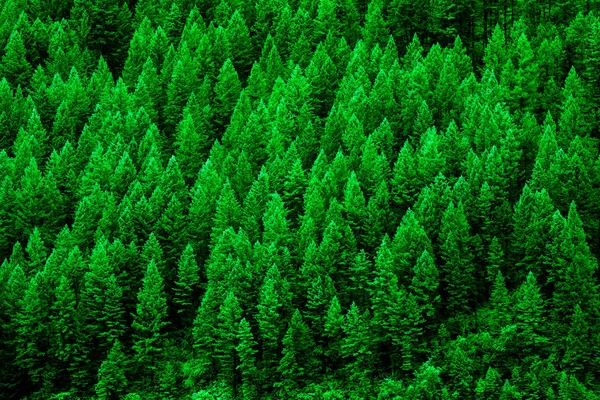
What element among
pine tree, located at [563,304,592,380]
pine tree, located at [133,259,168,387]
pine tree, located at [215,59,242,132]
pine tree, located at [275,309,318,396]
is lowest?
pine tree, located at [563,304,592,380]

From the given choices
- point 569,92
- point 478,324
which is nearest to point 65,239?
point 478,324

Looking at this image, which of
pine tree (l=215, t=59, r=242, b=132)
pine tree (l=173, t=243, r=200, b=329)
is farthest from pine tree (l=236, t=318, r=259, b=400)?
pine tree (l=215, t=59, r=242, b=132)

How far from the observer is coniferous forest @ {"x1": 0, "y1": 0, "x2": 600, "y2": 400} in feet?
286

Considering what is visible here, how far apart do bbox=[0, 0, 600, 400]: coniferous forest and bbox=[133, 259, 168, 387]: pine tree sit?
0.69 feet

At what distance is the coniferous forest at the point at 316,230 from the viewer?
87312 mm

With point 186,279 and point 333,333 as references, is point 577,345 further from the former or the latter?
point 186,279

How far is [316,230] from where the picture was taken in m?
93.4

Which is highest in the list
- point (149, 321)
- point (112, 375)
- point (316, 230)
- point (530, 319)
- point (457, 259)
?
point (316, 230)

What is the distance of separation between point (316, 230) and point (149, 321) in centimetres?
1748

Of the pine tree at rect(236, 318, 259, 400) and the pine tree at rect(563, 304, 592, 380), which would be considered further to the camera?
the pine tree at rect(236, 318, 259, 400)

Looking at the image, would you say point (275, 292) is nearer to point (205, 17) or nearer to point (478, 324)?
point (478, 324)

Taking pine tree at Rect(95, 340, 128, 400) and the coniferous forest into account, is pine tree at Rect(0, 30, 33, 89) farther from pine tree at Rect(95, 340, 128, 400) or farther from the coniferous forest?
pine tree at Rect(95, 340, 128, 400)

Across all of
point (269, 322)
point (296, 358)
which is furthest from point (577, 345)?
point (269, 322)

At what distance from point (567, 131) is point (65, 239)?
169 ft
